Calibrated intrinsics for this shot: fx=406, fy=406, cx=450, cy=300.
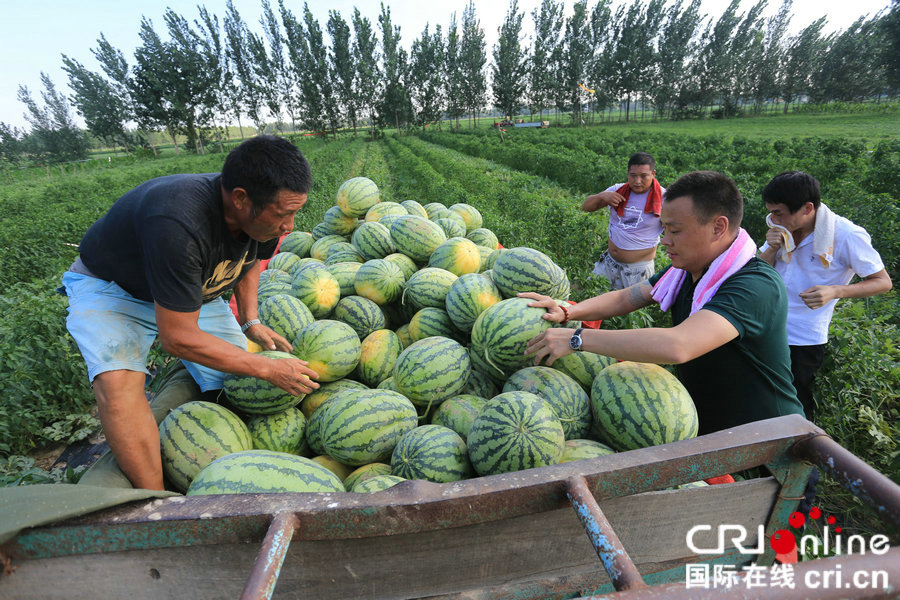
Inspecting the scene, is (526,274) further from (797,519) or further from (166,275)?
(166,275)

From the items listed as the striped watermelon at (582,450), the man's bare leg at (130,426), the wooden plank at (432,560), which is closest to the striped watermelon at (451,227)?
the striped watermelon at (582,450)

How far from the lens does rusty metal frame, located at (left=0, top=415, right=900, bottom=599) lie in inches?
42.8

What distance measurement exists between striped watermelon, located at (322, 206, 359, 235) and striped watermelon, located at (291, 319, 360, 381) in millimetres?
3001

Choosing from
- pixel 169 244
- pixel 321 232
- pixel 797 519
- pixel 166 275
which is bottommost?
pixel 797 519

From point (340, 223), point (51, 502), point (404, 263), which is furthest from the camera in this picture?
point (340, 223)

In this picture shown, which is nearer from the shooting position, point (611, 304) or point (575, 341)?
point (575, 341)

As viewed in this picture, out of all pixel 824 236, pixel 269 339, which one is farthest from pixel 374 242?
pixel 824 236

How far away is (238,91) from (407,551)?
60.0 meters

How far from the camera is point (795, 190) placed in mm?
2926

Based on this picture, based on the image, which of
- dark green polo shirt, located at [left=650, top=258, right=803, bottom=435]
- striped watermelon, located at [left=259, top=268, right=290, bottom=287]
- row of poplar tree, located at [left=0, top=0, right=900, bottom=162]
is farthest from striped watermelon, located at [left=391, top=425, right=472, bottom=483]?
row of poplar tree, located at [left=0, top=0, right=900, bottom=162]

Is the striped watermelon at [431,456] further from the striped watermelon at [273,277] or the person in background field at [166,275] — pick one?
the striped watermelon at [273,277]

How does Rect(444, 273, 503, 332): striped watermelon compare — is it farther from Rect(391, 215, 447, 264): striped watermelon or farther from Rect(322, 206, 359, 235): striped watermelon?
Rect(322, 206, 359, 235): striped watermelon

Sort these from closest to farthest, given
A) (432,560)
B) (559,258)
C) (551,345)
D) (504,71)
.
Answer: (432,560) < (551,345) < (559,258) < (504,71)

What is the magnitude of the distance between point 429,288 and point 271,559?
2311 millimetres
